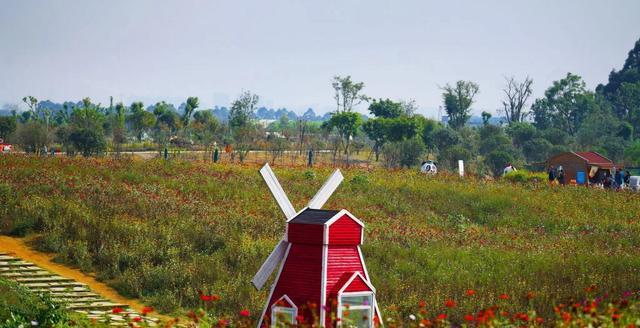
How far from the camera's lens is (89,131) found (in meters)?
45.0

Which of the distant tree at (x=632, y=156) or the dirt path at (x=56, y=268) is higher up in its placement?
the distant tree at (x=632, y=156)

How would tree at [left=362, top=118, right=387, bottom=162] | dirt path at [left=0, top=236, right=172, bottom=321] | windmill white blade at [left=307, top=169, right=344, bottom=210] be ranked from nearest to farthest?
1. windmill white blade at [left=307, top=169, right=344, bottom=210]
2. dirt path at [left=0, top=236, right=172, bottom=321]
3. tree at [left=362, top=118, right=387, bottom=162]

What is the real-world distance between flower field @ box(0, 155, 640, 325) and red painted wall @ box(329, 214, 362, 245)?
118 centimetres

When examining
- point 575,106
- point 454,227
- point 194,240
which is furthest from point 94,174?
point 575,106

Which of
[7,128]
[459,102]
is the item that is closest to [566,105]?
[459,102]

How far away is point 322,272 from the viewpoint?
14.2 metres

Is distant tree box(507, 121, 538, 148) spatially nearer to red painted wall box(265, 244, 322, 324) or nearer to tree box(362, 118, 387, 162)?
tree box(362, 118, 387, 162)

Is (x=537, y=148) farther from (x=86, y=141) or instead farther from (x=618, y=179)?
(x=86, y=141)

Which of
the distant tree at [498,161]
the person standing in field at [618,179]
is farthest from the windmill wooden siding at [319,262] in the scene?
the distant tree at [498,161]

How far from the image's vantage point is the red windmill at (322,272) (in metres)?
14.2

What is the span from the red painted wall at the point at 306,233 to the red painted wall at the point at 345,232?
0.16m

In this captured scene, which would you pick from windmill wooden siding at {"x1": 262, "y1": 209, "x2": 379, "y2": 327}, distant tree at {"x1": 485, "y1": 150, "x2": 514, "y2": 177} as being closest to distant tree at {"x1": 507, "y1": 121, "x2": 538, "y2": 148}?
distant tree at {"x1": 485, "y1": 150, "x2": 514, "y2": 177}

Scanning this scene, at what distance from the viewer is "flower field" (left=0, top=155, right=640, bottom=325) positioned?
20.6 metres

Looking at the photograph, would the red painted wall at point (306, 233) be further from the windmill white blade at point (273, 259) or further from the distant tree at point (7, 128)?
the distant tree at point (7, 128)
